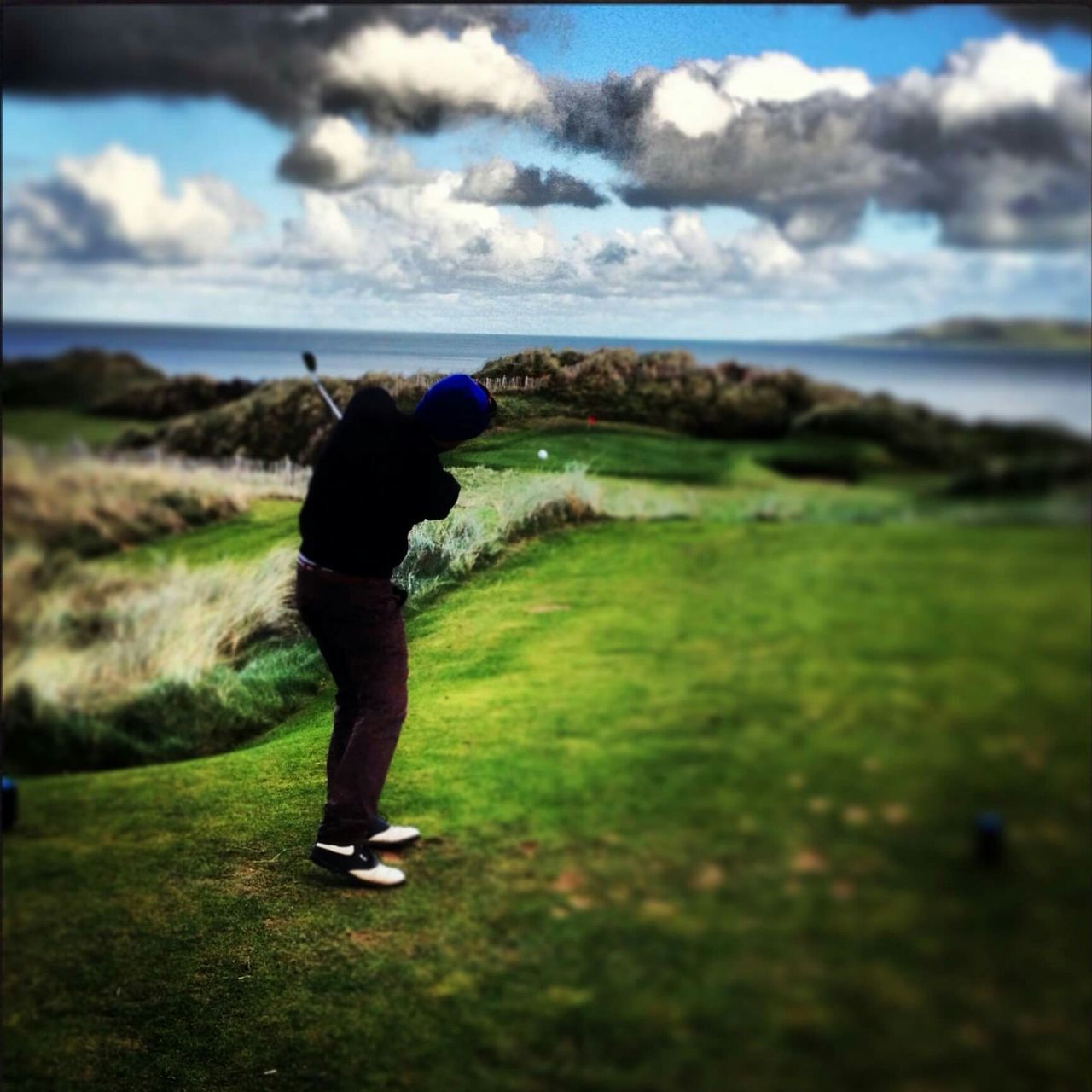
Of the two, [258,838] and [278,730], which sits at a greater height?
[278,730]

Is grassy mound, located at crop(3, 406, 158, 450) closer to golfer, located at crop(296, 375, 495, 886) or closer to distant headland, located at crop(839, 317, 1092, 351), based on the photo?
golfer, located at crop(296, 375, 495, 886)

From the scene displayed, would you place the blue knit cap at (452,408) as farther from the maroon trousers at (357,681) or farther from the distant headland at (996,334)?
the distant headland at (996,334)

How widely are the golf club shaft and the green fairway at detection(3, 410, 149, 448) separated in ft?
1.87

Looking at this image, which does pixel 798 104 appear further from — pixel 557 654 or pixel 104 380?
pixel 104 380

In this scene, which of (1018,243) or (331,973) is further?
(331,973)

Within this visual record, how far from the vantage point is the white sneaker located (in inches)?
86.3

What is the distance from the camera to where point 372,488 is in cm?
207

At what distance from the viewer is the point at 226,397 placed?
251cm

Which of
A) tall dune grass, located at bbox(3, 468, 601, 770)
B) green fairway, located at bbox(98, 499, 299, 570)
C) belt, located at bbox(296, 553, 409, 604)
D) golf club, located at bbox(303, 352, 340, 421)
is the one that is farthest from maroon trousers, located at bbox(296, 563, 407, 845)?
golf club, located at bbox(303, 352, 340, 421)

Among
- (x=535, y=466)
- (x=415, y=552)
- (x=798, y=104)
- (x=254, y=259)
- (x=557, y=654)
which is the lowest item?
(x=557, y=654)

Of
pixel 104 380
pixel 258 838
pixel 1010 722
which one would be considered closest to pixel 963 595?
pixel 1010 722

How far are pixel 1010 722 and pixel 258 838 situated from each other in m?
1.65

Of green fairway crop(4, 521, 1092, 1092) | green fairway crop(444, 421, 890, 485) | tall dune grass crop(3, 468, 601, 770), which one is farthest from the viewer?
tall dune grass crop(3, 468, 601, 770)

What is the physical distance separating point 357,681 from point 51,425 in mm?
1074
